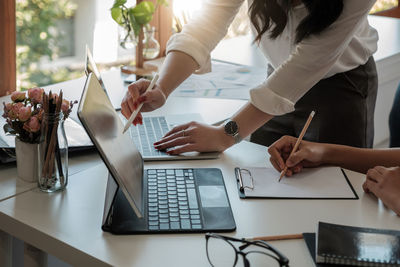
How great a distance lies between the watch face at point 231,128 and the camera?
1.53 m

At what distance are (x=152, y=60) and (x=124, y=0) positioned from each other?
0.39 metres

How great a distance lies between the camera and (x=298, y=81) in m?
1.51

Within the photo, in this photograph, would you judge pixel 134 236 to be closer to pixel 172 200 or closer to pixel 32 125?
pixel 172 200

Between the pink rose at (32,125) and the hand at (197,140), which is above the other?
the pink rose at (32,125)

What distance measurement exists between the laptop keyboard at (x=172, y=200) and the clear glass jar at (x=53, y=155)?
8.1 inches

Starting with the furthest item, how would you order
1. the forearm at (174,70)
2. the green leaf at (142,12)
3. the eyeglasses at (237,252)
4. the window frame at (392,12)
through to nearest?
the window frame at (392,12), the green leaf at (142,12), the forearm at (174,70), the eyeglasses at (237,252)

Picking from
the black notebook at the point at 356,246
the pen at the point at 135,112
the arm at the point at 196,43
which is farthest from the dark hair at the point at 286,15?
the black notebook at the point at 356,246

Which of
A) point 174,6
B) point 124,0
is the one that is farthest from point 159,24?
point 124,0

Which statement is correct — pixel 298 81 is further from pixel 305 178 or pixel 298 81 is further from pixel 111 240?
pixel 111 240

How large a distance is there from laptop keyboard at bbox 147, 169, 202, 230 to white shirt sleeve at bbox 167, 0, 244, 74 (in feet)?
1.49

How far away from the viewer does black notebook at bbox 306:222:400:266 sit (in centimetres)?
100

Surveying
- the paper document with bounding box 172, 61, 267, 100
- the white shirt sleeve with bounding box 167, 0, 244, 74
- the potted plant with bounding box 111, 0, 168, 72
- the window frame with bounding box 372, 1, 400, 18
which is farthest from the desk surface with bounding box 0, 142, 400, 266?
the window frame with bounding box 372, 1, 400, 18

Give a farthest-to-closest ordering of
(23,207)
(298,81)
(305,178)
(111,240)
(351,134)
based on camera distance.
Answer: (351,134) → (298,81) → (305,178) → (23,207) → (111,240)

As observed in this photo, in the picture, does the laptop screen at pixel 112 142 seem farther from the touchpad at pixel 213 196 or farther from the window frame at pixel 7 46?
the window frame at pixel 7 46
